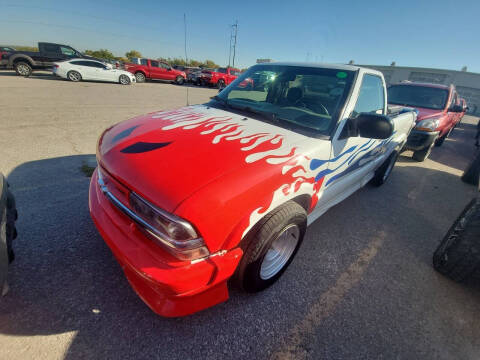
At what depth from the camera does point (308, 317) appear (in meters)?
1.75

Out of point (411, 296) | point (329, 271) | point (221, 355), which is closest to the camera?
point (221, 355)

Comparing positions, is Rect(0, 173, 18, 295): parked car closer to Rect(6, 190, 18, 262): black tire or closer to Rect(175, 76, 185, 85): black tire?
Rect(6, 190, 18, 262): black tire

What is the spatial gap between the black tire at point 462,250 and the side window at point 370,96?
139 centimetres

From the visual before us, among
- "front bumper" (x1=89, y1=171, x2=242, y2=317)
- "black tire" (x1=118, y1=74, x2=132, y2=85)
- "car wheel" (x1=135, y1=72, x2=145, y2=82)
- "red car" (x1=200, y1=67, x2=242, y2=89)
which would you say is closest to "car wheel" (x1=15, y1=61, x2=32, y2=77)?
"black tire" (x1=118, y1=74, x2=132, y2=85)

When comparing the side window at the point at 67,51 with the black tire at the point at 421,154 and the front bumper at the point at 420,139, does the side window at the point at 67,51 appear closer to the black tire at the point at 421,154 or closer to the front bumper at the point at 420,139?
the front bumper at the point at 420,139

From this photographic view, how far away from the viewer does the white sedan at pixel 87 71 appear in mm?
12477

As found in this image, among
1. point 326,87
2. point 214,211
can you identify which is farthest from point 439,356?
point 326,87

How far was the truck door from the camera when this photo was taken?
2.04 metres

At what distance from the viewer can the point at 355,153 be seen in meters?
2.40

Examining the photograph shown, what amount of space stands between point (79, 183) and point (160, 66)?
1791 cm

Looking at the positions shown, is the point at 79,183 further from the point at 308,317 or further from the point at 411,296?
the point at 411,296

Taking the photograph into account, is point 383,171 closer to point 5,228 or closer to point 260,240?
point 260,240

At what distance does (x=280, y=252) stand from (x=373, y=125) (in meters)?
1.36

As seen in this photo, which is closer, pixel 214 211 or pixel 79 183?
pixel 214 211
